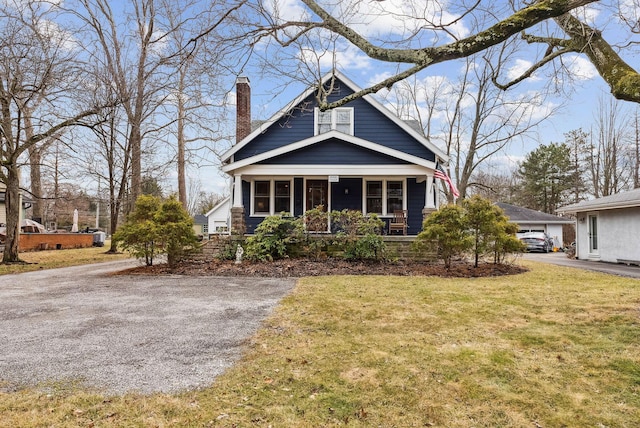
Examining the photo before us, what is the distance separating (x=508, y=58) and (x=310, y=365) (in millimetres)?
16463

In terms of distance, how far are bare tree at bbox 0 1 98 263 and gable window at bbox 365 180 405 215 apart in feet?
33.1

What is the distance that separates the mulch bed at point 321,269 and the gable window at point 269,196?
3.97m

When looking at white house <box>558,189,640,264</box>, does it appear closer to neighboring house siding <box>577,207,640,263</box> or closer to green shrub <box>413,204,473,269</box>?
neighboring house siding <box>577,207,640,263</box>

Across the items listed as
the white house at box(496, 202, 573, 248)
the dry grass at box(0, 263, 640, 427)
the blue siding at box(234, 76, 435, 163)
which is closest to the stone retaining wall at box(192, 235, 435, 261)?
the blue siding at box(234, 76, 435, 163)

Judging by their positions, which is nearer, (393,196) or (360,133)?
(393,196)

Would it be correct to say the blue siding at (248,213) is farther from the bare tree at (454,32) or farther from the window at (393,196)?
the bare tree at (454,32)

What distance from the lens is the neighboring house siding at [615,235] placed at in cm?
1365

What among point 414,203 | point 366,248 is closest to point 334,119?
point 414,203

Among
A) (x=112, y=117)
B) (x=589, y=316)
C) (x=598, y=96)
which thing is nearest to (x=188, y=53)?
(x=589, y=316)

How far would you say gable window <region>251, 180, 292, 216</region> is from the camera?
1546 cm

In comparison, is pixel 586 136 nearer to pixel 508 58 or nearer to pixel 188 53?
pixel 508 58

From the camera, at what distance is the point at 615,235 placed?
14.7m

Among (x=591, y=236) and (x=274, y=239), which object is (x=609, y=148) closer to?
(x=591, y=236)

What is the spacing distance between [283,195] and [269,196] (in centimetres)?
57
